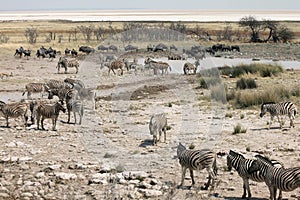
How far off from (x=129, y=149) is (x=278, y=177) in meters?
4.96

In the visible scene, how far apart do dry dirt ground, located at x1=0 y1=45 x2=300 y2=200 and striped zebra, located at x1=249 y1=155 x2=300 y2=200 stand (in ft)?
2.11

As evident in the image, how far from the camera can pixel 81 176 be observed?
9555mm

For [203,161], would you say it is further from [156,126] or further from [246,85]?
[246,85]

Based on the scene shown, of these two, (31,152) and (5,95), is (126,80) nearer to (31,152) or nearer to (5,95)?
(5,95)

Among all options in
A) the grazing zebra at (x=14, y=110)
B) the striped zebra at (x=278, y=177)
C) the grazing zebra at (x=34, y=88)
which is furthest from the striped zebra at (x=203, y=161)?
the grazing zebra at (x=34, y=88)

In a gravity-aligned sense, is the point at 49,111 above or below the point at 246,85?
below

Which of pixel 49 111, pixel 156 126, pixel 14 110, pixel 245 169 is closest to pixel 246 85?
pixel 156 126

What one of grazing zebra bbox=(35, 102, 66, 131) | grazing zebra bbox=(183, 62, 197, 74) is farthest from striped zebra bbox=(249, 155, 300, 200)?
grazing zebra bbox=(183, 62, 197, 74)

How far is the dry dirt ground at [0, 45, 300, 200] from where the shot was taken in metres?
8.84

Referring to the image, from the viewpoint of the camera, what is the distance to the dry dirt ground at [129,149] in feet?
29.0

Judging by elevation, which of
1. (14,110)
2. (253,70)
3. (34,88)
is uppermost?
(253,70)

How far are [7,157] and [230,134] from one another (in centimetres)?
585

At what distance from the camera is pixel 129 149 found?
12.1m

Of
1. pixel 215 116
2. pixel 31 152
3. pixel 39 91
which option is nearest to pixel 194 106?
pixel 215 116
